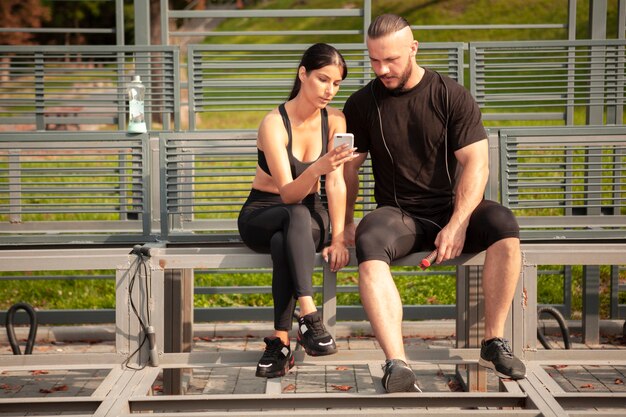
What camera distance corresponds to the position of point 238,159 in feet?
21.3

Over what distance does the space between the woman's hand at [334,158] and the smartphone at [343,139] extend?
3cm

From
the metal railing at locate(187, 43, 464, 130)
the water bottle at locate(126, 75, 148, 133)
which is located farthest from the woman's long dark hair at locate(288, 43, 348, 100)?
the water bottle at locate(126, 75, 148, 133)

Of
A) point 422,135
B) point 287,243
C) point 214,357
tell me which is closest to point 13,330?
point 214,357

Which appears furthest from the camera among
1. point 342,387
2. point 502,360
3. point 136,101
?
point 136,101

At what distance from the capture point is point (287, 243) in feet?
15.9

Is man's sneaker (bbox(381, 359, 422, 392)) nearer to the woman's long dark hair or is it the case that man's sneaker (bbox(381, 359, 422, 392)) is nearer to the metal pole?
the woman's long dark hair

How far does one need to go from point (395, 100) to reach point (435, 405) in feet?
5.25

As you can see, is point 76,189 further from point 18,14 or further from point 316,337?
point 18,14

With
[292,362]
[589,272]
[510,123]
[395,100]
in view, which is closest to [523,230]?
[589,272]

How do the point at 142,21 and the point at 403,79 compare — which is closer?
the point at 403,79

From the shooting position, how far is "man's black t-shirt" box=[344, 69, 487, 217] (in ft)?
16.9

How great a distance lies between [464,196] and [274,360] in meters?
1.20

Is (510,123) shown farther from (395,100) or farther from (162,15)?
(395,100)

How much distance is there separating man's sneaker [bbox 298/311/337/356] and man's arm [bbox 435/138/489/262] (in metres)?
0.64
